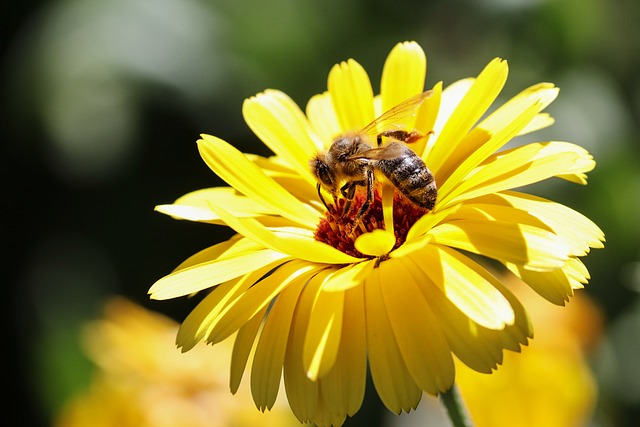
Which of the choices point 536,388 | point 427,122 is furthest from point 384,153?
point 536,388

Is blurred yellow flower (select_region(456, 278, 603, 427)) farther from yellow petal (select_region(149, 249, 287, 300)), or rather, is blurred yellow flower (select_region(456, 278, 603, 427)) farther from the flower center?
yellow petal (select_region(149, 249, 287, 300))

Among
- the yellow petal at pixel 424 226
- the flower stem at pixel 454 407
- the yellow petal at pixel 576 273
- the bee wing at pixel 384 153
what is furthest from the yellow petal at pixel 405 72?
the flower stem at pixel 454 407

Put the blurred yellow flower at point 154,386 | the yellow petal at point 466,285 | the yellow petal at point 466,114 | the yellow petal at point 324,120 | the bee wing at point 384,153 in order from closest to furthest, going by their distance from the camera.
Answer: the yellow petal at point 466,285 < the yellow petal at point 466,114 < the bee wing at point 384,153 < the yellow petal at point 324,120 < the blurred yellow flower at point 154,386

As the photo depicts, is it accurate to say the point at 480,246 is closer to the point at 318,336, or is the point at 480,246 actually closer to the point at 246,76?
the point at 318,336

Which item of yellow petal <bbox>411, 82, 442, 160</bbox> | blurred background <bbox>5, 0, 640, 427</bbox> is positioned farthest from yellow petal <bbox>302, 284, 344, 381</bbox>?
blurred background <bbox>5, 0, 640, 427</bbox>

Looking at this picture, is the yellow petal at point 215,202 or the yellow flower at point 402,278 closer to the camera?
the yellow flower at point 402,278

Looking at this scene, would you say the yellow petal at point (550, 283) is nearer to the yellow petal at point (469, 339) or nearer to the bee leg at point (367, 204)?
the yellow petal at point (469, 339)
